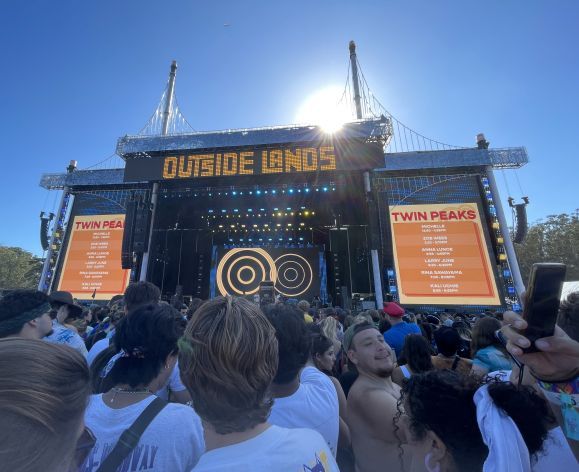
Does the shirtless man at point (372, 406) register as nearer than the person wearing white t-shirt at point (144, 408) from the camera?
No

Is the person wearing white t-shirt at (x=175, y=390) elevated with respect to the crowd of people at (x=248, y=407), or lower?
lower

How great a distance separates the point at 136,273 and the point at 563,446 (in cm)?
1562

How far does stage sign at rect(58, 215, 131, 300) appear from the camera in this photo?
15633 mm

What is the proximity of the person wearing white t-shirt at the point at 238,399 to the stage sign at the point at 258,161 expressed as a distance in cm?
1154

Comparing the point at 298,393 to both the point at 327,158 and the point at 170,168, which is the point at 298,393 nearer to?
the point at 327,158

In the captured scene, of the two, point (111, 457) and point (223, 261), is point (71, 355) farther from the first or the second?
point (223, 261)

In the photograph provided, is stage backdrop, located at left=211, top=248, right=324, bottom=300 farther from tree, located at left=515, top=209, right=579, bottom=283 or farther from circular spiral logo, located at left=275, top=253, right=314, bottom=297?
tree, located at left=515, top=209, right=579, bottom=283

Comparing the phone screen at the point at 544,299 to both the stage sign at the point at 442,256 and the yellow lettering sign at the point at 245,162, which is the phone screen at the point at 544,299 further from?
the stage sign at the point at 442,256

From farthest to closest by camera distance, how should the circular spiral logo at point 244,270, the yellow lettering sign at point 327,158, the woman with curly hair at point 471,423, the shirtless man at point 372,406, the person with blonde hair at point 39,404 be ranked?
the circular spiral logo at point 244,270, the yellow lettering sign at point 327,158, the shirtless man at point 372,406, the woman with curly hair at point 471,423, the person with blonde hair at point 39,404

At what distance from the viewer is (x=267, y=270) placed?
61.8 feet

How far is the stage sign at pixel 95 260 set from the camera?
51.3ft

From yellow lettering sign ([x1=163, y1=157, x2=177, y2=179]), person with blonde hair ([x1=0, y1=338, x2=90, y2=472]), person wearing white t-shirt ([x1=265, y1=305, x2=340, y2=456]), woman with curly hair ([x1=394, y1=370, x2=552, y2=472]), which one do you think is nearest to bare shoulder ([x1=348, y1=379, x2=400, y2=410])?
person wearing white t-shirt ([x1=265, y1=305, x2=340, y2=456])

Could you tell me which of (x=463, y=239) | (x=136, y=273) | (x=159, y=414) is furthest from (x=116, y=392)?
(x=463, y=239)

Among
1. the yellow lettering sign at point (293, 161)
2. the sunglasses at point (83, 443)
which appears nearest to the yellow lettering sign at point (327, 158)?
the yellow lettering sign at point (293, 161)
